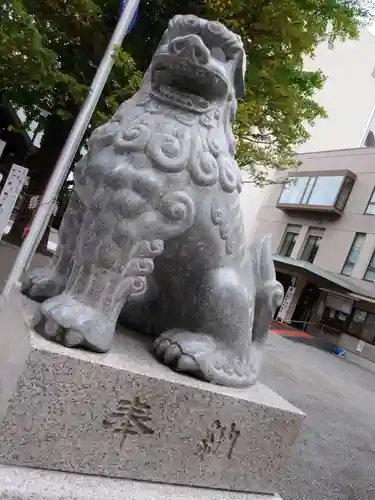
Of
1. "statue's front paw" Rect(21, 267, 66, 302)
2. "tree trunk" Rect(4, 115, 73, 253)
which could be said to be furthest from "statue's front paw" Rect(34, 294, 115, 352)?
"tree trunk" Rect(4, 115, 73, 253)

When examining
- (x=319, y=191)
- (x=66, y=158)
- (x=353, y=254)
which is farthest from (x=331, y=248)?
(x=66, y=158)

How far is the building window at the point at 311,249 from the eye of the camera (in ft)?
71.3

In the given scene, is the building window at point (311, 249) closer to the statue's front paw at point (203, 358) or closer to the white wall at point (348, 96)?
the white wall at point (348, 96)

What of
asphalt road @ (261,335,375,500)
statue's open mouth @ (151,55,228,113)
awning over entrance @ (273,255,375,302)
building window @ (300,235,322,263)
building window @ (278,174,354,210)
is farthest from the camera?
building window @ (300,235,322,263)

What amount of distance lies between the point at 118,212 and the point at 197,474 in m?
0.85

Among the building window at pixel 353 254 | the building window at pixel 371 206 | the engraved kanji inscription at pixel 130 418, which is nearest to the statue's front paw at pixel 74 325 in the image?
the engraved kanji inscription at pixel 130 418

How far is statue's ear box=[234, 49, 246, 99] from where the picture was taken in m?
1.67

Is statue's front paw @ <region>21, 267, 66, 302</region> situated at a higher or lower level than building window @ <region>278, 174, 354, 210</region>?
lower

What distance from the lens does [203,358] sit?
5.15 feet

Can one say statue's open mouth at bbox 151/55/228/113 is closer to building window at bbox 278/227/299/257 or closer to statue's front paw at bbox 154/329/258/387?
statue's front paw at bbox 154/329/258/387

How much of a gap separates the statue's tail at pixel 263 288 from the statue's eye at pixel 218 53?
25.3 inches

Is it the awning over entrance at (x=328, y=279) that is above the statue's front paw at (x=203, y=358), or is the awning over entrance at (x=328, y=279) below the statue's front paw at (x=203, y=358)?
above

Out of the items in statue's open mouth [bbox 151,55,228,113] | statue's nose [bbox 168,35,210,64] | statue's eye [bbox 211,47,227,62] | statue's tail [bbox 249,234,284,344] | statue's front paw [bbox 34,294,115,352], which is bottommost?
statue's front paw [bbox 34,294,115,352]

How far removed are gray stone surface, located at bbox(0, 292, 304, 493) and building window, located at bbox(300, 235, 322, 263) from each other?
2041 centimetres
